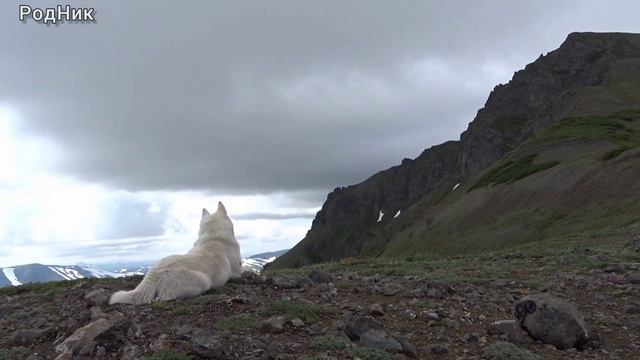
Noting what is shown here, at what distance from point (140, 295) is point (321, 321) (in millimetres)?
3476

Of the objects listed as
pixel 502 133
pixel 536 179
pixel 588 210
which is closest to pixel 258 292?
pixel 588 210

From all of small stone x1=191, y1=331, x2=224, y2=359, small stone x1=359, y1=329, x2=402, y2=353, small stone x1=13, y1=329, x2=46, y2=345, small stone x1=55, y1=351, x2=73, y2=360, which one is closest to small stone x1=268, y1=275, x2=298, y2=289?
small stone x1=359, y1=329, x2=402, y2=353

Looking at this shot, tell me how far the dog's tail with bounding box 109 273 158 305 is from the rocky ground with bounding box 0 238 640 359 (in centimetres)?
32

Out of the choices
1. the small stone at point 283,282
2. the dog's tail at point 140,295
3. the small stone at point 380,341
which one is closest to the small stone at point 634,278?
the small stone at point 380,341

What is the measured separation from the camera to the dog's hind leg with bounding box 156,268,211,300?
9859 mm

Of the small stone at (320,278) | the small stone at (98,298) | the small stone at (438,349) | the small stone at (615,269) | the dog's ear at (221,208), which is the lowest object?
the small stone at (438,349)

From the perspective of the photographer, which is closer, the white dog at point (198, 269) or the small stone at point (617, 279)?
the white dog at point (198, 269)

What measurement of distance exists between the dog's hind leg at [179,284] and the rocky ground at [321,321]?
44 cm

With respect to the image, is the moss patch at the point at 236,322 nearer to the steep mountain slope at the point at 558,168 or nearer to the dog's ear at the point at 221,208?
the dog's ear at the point at 221,208

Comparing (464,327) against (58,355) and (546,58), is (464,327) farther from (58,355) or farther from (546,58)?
(546,58)

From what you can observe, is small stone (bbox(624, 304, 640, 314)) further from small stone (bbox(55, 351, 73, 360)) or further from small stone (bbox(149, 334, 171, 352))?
small stone (bbox(55, 351, 73, 360))

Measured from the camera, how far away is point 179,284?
9.99 meters

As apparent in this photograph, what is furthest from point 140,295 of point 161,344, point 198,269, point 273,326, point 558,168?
point 558,168

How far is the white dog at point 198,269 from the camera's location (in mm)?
9797
